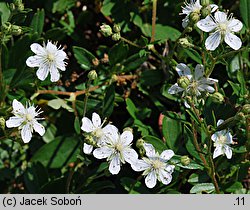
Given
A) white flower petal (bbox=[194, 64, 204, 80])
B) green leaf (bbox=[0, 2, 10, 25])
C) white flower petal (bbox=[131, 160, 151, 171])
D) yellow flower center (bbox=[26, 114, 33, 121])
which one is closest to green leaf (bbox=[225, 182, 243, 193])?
white flower petal (bbox=[131, 160, 151, 171])

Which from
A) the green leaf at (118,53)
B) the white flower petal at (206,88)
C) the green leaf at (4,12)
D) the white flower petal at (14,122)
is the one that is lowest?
the white flower petal at (14,122)

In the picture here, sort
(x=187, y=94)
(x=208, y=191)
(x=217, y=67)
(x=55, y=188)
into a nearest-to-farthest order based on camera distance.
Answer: (x=187, y=94) < (x=208, y=191) < (x=55, y=188) < (x=217, y=67)

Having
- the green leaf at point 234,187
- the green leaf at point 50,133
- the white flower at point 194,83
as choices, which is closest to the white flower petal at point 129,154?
the white flower at point 194,83

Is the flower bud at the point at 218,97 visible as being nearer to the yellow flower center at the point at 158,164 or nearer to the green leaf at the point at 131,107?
the yellow flower center at the point at 158,164

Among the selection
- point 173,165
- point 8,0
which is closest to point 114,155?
point 173,165

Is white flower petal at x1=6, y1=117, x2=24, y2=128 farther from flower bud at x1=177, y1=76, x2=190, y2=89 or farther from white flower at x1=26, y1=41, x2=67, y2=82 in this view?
flower bud at x1=177, y1=76, x2=190, y2=89

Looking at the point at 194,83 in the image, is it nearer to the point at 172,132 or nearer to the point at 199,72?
the point at 199,72

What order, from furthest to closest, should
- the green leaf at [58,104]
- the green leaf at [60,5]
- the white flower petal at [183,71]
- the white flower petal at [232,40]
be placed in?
the green leaf at [60,5]
the green leaf at [58,104]
the white flower petal at [183,71]
the white flower petal at [232,40]

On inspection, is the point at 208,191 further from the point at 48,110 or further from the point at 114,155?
the point at 48,110
